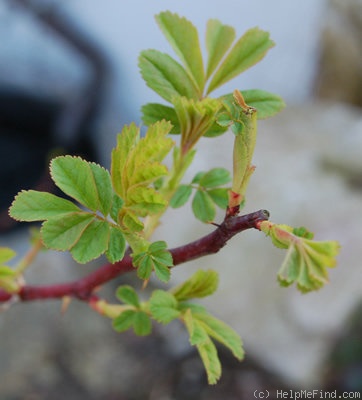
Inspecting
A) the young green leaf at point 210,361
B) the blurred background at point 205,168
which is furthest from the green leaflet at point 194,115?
the blurred background at point 205,168

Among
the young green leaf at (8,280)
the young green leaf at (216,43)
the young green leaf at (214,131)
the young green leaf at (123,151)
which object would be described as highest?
the young green leaf at (216,43)

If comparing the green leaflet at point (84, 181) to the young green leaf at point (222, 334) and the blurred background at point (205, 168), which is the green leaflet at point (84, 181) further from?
the blurred background at point (205, 168)

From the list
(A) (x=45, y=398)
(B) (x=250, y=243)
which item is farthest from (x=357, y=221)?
(A) (x=45, y=398)

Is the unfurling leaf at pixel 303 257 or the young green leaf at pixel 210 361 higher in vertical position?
the unfurling leaf at pixel 303 257

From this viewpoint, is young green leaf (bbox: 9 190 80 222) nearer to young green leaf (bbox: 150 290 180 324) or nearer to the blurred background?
young green leaf (bbox: 150 290 180 324)

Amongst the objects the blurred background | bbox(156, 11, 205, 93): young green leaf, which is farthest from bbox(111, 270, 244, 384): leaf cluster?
the blurred background

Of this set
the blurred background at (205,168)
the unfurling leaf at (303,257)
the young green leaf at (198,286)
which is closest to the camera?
the unfurling leaf at (303,257)

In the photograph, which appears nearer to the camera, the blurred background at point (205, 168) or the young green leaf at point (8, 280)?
the young green leaf at point (8, 280)

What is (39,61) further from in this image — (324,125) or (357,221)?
(357,221)
